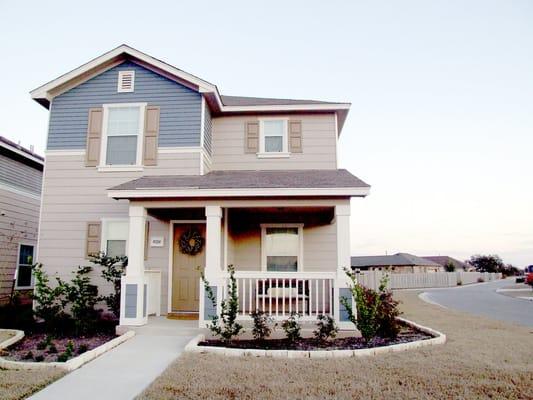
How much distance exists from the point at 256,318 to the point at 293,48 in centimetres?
929

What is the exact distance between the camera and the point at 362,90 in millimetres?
14805

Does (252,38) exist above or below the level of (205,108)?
above

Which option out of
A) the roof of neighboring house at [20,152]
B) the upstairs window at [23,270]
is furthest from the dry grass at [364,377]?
the roof of neighboring house at [20,152]

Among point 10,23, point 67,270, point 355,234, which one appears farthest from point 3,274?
point 355,234

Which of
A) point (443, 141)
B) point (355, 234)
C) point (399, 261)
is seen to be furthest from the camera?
point (399, 261)

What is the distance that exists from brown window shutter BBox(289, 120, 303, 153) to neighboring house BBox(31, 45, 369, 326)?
0.09 feet

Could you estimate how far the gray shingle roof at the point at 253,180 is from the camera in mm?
9180

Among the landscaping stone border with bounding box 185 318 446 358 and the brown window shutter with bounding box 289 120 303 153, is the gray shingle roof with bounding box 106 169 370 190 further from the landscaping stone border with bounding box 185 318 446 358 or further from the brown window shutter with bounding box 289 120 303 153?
the landscaping stone border with bounding box 185 318 446 358

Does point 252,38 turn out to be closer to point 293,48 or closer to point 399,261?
point 293,48

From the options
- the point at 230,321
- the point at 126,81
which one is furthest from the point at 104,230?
the point at 230,321

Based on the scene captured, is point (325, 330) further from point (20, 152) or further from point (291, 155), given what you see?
point (20, 152)

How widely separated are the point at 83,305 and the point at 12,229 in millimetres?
6083

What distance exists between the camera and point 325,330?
8.09m

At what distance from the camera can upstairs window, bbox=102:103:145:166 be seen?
436 inches
